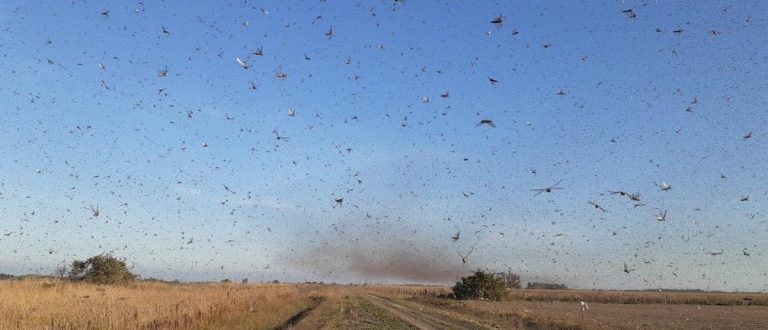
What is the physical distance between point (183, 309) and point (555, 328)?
2141 cm

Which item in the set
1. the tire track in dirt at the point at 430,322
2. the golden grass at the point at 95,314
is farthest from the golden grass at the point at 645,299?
the golden grass at the point at 95,314

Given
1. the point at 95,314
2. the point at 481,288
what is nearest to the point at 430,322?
the point at 95,314

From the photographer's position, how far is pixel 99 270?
177 ft

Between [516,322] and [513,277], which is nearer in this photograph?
[516,322]

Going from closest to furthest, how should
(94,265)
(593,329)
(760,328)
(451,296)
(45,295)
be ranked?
1. (45,295)
2. (593,329)
3. (760,328)
4. (94,265)
5. (451,296)

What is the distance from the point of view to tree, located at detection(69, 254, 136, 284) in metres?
53.6

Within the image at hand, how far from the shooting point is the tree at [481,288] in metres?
89.8

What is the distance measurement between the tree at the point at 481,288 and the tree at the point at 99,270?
54293 millimetres

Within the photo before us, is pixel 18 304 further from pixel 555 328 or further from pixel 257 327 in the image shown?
pixel 555 328

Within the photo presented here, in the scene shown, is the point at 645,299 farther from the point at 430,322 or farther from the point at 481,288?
the point at 430,322

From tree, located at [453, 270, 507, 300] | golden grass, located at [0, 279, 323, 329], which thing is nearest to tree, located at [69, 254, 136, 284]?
golden grass, located at [0, 279, 323, 329]

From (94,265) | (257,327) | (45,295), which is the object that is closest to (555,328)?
(257,327)

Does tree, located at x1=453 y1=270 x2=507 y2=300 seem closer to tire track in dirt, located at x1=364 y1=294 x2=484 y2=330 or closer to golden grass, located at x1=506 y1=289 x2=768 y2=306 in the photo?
golden grass, located at x1=506 y1=289 x2=768 y2=306

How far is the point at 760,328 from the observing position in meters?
41.4
